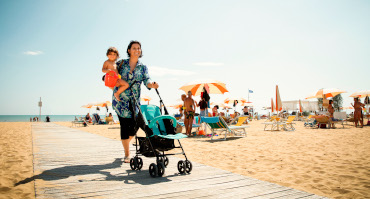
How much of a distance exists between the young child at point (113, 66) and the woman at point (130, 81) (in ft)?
0.26

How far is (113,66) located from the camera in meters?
3.84

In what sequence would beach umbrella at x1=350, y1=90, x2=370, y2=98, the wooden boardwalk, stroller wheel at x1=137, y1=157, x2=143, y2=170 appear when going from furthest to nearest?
beach umbrella at x1=350, y1=90, x2=370, y2=98, stroller wheel at x1=137, y1=157, x2=143, y2=170, the wooden boardwalk

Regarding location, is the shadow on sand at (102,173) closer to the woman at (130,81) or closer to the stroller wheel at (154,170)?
the stroller wheel at (154,170)

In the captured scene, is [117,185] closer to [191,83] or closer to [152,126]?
[152,126]

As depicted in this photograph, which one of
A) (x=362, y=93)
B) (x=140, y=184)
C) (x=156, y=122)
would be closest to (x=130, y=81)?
(x=156, y=122)

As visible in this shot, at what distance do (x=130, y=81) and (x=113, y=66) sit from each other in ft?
1.20

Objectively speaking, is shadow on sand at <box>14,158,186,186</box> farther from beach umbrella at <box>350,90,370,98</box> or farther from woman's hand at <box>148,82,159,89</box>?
beach umbrella at <box>350,90,370,98</box>

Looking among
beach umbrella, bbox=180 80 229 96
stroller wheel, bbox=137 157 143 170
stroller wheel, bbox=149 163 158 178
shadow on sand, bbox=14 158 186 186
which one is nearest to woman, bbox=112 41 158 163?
stroller wheel, bbox=137 157 143 170

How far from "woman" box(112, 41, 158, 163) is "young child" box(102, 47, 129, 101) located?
0.26ft

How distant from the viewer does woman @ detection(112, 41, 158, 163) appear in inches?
150

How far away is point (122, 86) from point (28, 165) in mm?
2159

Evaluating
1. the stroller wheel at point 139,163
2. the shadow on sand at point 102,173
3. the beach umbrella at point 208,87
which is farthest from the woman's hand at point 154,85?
the beach umbrella at point 208,87

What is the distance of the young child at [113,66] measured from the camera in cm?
367

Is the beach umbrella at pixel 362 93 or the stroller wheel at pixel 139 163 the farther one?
the beach umbrella at pixel 362 93
